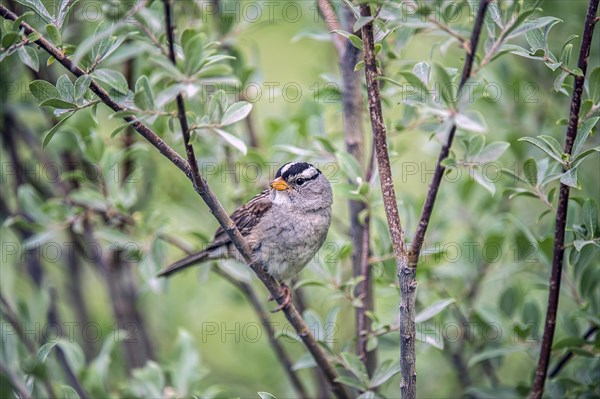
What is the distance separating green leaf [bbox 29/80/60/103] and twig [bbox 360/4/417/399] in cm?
110

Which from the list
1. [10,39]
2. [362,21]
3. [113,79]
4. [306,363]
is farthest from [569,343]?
[10,39]

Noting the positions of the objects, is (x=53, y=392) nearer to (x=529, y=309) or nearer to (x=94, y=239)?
(x=94, y=239)

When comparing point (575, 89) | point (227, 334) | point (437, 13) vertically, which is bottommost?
point (227, 334)

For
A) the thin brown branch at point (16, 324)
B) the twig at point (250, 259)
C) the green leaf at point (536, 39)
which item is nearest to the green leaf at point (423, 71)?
the green leaf at point (536, 39)

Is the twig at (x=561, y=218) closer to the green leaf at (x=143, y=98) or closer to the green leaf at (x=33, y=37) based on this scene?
the green leaf at (x=143, y=98)

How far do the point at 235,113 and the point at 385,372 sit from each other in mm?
1252

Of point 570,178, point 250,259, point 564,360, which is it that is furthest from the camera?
point 564,360

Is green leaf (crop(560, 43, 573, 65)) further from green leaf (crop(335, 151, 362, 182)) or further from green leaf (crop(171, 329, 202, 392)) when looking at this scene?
green leaf (crop(171, 329, 202, 392))

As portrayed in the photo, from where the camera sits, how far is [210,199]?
92.2 inches

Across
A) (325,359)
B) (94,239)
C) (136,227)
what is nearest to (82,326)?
(94,239)

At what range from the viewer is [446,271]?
384 centimetres

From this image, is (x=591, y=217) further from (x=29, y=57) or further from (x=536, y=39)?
(x=29, y=57)

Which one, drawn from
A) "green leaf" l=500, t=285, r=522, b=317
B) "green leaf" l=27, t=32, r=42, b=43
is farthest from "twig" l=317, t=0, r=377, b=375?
"green leaf" l=27, t=32, r=42, b=43

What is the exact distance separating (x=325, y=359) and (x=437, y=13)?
1.48m
